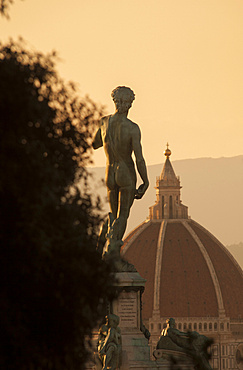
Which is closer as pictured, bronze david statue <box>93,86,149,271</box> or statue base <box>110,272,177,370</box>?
statue base <box>110,272,177,370</box>

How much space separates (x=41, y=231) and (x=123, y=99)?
938 centimetres

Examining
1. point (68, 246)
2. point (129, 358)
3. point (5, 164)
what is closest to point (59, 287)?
point (68, 246)

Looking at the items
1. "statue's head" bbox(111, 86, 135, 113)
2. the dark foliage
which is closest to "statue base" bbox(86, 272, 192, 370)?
"statue's head" bbox(111, 86, 135, 113)

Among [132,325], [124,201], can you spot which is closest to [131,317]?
[132,325]

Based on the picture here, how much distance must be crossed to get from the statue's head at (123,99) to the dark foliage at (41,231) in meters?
7.33

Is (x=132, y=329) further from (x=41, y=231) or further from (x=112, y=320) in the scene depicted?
(x=41, y=231)

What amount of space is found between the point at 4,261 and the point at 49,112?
2.22 meters

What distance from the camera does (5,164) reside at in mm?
18469

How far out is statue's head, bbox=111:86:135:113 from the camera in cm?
2762

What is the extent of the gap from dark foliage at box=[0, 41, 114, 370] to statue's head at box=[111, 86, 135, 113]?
733 cm

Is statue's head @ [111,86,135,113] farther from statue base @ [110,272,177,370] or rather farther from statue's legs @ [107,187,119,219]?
statue base @ [110,272,177,370]

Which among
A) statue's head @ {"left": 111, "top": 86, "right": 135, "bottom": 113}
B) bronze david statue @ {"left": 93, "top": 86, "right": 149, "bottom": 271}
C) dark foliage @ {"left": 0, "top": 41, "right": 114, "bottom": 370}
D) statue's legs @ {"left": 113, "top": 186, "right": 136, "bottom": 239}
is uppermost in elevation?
statue's head @ {"left": 111, "top": 86, "right": 135, "bottom": 113}

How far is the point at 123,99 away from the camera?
90.6 ft

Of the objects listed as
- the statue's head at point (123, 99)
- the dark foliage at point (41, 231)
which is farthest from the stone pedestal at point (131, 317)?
the dark foliage at point (41, 231)
